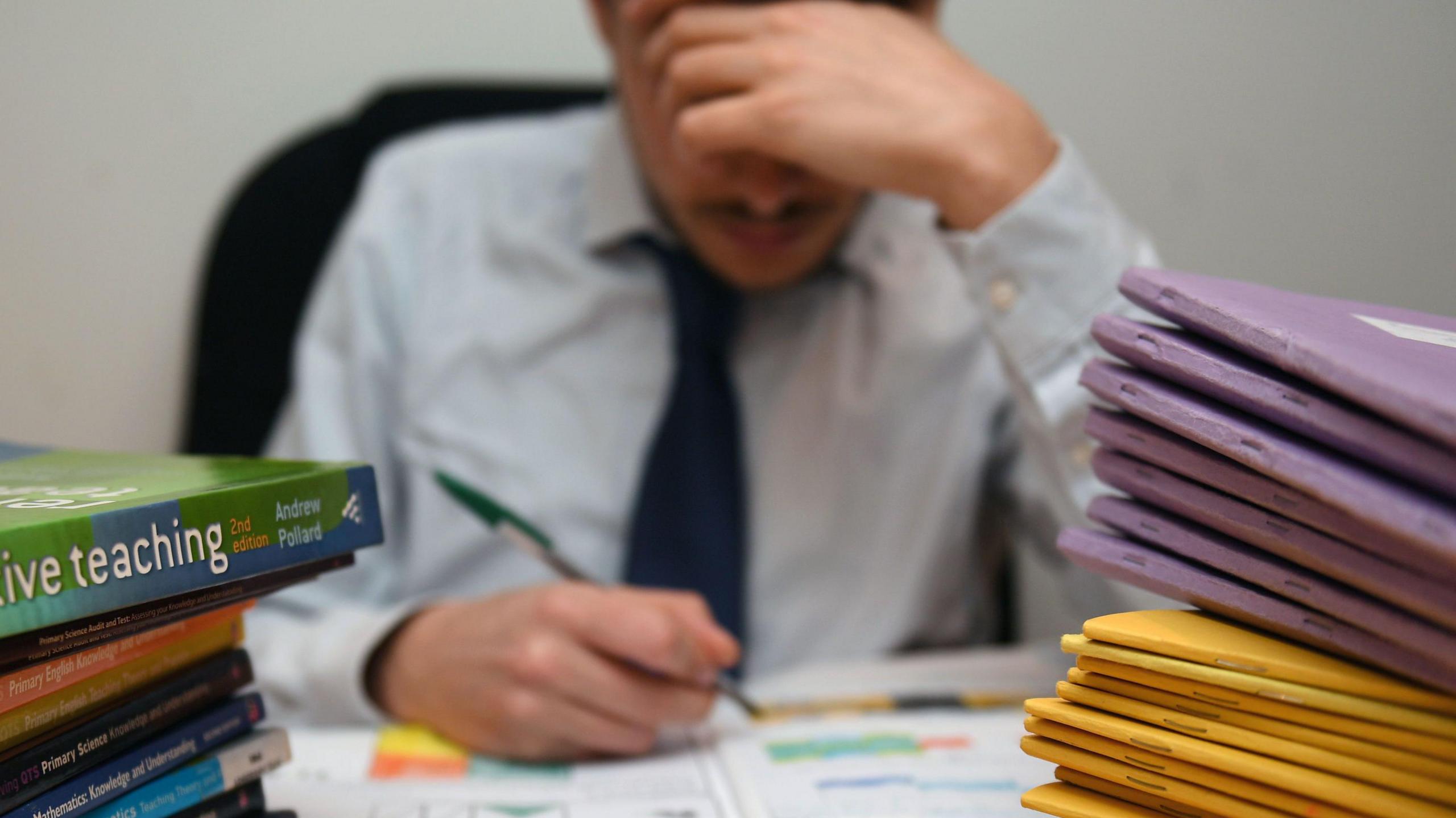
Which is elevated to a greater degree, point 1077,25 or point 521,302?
point 1077,25

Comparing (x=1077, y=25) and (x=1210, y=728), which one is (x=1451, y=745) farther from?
(x=1077, y=25)

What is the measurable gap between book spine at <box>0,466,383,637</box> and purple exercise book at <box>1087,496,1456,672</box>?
327 mm

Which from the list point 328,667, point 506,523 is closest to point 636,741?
point 506,523

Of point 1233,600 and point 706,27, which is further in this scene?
point 706,27

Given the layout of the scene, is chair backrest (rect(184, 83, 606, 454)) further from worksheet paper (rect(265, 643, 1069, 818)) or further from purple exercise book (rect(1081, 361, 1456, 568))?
purple exercise book (rect(1081, 361, 1456, 568))

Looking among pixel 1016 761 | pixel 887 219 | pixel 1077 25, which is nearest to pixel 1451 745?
pixel 1016 761

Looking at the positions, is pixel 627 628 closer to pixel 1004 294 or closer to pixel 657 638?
pixel 657 638

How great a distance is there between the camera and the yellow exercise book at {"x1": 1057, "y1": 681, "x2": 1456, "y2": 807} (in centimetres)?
35

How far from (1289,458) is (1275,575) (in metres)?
0.06

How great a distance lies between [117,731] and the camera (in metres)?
0.42

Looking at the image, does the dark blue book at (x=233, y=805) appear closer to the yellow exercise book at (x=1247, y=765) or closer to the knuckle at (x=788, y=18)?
the yellow exercise book at (x=1247, y=765)

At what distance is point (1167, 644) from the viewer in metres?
0.37

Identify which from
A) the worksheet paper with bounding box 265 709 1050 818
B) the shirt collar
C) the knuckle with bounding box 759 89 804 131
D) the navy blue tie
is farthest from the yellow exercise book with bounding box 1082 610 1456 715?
the shirt collar

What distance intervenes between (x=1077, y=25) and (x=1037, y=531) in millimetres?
629
